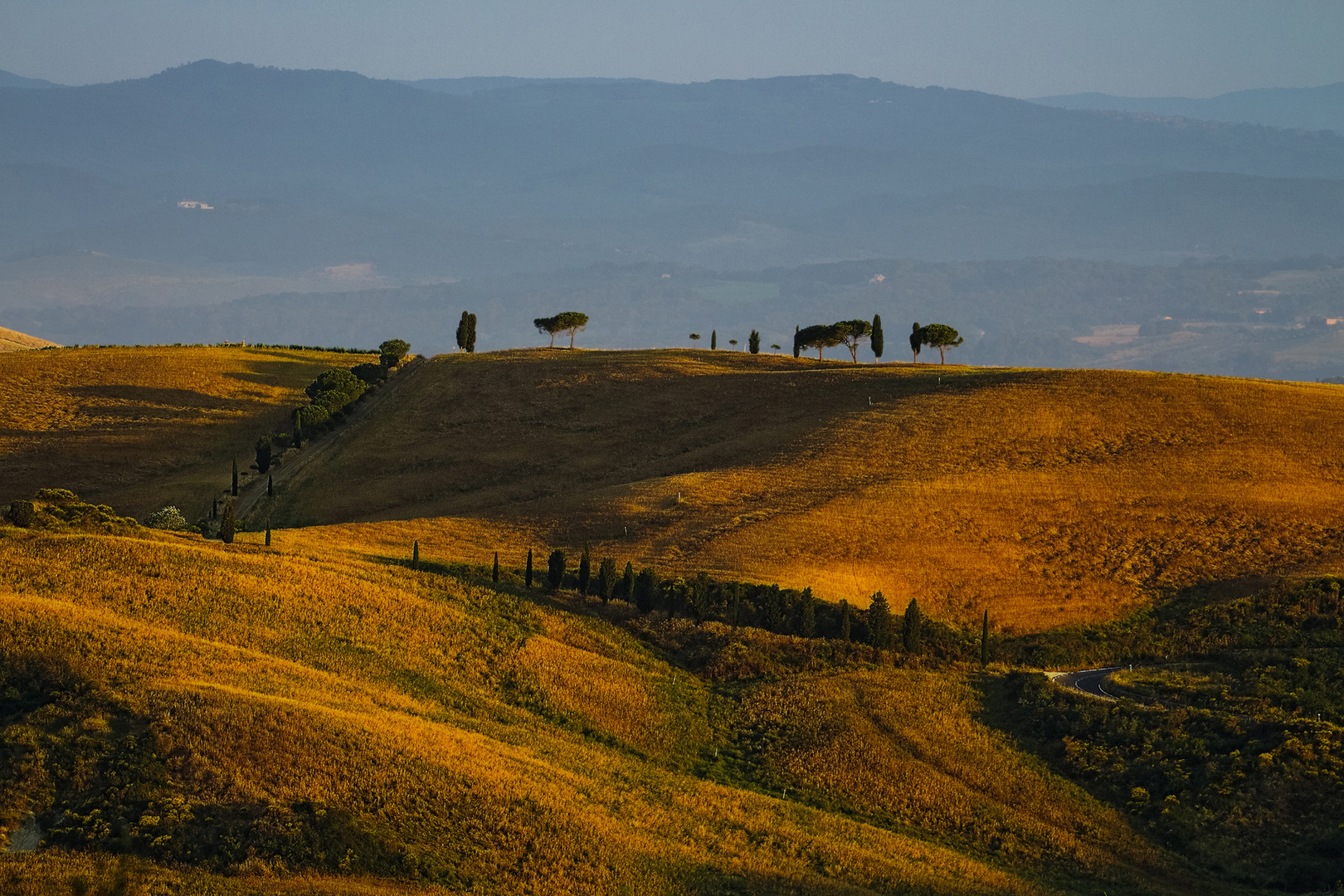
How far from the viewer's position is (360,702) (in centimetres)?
4047

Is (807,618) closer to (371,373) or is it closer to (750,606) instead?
(750,606)

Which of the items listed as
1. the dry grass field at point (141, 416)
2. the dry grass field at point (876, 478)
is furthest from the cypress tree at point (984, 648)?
the dry grass field at point (141, 416)

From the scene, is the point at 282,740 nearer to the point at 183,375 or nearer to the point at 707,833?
the point at 707,833

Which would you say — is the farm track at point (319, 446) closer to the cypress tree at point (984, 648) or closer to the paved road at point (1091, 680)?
the cypress tree at point (984, 648)

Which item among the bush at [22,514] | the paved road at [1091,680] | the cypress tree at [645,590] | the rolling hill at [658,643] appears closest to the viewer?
the rolling hill at [658,643]

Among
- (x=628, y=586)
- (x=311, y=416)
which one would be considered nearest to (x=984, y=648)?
(x=628, y=586)

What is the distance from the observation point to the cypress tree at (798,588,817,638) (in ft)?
176

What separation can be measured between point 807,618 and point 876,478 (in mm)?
21531

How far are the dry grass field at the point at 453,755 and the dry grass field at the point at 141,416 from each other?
35891mm

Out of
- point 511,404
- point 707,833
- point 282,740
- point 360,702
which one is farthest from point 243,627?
point 511,404

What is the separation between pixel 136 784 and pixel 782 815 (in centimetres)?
1758

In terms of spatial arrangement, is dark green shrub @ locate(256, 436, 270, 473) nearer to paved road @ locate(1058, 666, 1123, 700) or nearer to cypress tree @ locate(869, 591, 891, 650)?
cypress tree @ locate(869, 591, 891, 650)

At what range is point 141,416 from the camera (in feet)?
335

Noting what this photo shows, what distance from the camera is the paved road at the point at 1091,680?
4819 cm
